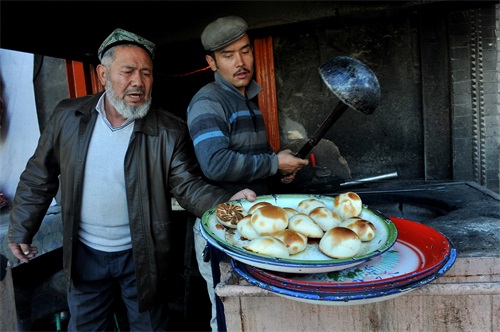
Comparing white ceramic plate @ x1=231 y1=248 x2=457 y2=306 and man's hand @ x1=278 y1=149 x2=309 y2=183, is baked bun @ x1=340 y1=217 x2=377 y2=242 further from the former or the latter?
man's hand @ x1=278 y1=149 x2=309 y2=183

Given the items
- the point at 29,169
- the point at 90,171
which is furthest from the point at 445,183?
the point at 29,169

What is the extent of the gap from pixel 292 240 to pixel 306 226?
0.12 metres

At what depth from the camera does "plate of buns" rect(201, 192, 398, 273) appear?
3.91ft

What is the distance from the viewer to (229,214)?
4.95 feet

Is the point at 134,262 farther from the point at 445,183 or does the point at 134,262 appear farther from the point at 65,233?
the point at 445,183

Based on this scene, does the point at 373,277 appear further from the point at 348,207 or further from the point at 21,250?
the point at 21,250

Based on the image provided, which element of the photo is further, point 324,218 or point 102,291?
point 102,291

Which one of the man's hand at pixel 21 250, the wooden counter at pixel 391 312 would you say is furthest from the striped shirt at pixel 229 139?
the man's hand at pixel 21 250

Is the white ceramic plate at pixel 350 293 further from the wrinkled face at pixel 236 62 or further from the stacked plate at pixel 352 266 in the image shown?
the wrinkled face at pixel 236 62

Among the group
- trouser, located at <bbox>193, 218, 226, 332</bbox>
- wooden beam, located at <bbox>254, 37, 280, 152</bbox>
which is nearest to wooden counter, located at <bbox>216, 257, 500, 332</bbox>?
trouser, located at <bbox>193, 218, 226, 332</bbox>

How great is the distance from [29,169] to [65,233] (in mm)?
503

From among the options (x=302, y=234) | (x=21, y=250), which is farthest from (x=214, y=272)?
(x=21, y=250)

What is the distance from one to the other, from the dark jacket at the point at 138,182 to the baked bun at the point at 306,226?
0.95 m

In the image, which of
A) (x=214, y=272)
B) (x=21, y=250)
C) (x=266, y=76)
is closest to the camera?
(x=214, y=272)
